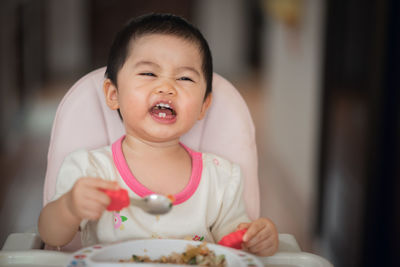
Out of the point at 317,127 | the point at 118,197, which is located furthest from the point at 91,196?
the point at 317,127

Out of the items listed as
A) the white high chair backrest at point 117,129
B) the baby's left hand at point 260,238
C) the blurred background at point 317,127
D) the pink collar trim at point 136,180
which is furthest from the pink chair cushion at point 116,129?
the blurred background at point 317,127

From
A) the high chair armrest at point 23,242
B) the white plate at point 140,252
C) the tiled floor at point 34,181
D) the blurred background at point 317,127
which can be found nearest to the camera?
the white plate at point 140,252

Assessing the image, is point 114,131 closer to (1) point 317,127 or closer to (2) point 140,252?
(2) point 140,252

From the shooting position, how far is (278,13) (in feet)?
11.9

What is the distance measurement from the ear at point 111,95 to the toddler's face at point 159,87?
5 cm

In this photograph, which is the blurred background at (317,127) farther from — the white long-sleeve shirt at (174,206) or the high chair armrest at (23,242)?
the high chair armrest at (23,242)

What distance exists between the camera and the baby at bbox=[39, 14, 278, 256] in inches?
36.8

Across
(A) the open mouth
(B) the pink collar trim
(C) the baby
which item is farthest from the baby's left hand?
(A) the open mouth

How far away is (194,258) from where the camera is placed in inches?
32.2

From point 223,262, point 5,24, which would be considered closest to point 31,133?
point 5,24

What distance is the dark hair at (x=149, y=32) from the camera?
0.97m

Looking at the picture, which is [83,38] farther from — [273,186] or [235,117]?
[235,117]

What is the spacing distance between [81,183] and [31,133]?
13.2 ft

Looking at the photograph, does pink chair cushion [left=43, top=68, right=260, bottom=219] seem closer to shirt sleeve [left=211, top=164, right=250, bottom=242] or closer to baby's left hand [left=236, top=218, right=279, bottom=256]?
shirt sleeve [left=211, top=164, right=250, bottom=242]
